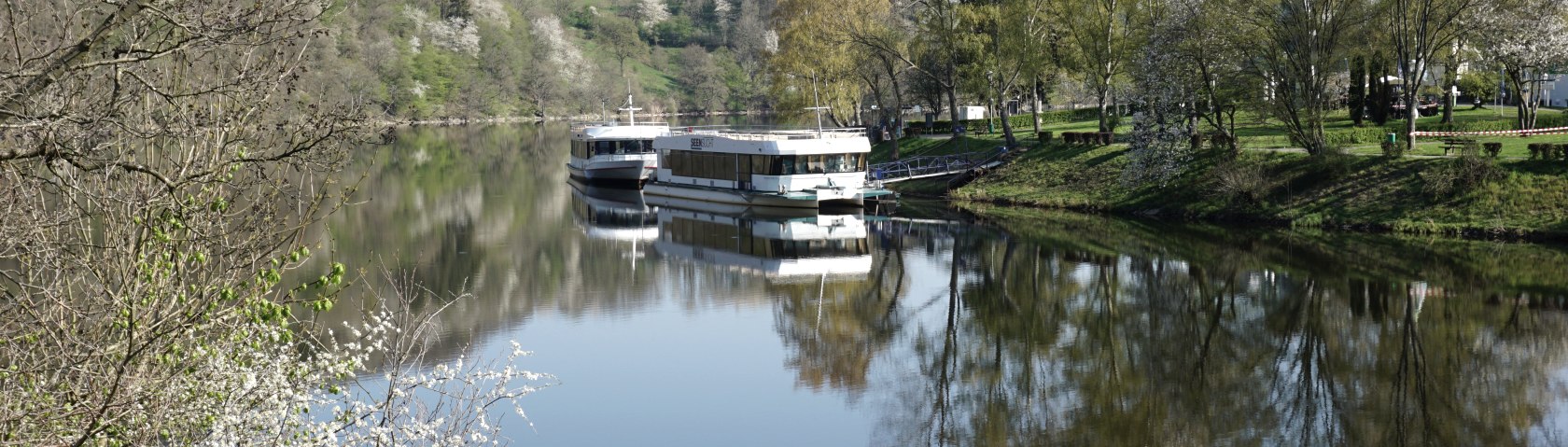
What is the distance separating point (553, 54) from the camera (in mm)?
147125

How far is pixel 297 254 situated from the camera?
11.0 meters

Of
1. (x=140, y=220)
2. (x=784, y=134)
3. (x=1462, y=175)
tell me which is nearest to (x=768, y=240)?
(x=784, y=134)

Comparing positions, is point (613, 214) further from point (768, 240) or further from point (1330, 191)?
point (1330, 191)

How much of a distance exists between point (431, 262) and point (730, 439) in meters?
17.1

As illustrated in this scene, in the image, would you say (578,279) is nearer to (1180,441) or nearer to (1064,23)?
(1180,441)

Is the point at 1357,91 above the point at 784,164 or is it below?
above

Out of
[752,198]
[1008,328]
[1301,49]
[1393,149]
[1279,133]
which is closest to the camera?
[1008,328]

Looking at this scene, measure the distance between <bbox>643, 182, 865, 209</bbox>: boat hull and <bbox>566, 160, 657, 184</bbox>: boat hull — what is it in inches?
230

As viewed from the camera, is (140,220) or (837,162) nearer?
(140,220)

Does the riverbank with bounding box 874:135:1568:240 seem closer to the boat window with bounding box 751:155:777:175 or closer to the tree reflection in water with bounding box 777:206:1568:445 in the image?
the tree reflection in water with bounding box 777:206:1568:445

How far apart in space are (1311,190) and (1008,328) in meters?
17.1

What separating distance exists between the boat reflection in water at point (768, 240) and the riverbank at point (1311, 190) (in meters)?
7.29

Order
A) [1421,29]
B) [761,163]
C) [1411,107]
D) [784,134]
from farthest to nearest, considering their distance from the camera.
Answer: [784,134] < [761,163] < [1411,107] < [1421,29]

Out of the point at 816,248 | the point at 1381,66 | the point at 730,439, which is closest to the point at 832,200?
the point at 816,248
